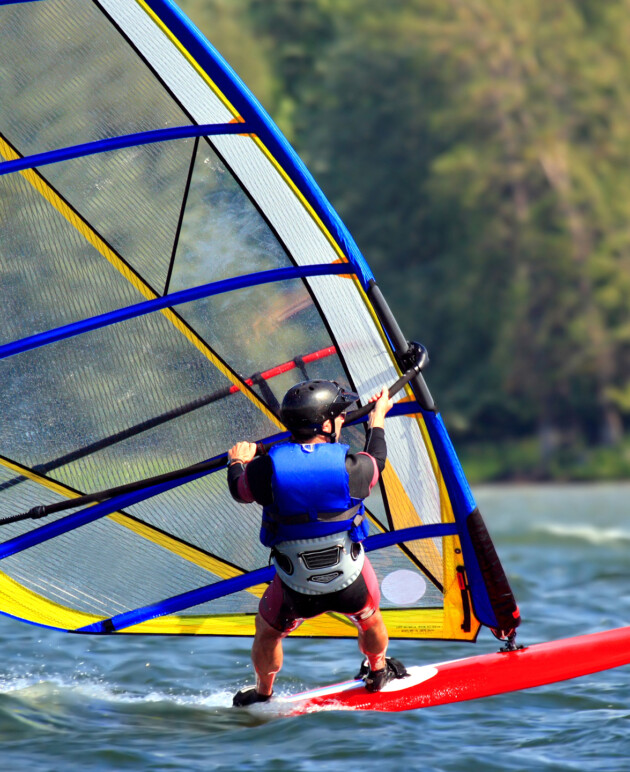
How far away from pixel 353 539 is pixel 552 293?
71.0ft

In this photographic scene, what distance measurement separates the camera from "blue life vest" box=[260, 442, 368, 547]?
4.16 m

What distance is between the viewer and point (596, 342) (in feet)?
80.3

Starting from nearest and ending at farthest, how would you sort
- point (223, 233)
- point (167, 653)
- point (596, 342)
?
point (223, 233) < point (167, 653) < point (596, 342)

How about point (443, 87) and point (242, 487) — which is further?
point (443, 87)

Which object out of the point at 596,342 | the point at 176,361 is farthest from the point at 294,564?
the point at 596,342

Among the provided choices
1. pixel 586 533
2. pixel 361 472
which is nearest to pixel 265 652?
pixel 361 472

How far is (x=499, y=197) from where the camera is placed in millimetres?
26125

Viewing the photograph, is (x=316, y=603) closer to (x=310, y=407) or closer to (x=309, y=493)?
(x=309, y=493)

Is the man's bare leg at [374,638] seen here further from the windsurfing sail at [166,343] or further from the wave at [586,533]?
the wave at [586,533]

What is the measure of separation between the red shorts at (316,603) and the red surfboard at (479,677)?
42 centimetres

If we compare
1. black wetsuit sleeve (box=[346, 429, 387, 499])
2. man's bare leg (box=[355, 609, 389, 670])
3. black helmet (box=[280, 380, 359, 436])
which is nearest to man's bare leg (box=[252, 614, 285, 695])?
man's bare leg (box=[355, 609, 389, 670])

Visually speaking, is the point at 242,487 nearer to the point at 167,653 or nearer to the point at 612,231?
the point at 167,653

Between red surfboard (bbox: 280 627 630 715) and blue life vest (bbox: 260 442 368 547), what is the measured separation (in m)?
0.89

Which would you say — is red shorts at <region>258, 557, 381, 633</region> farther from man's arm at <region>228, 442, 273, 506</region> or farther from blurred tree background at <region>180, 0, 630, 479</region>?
blurred tree background at <region>180, 0, 630, 479</region>
